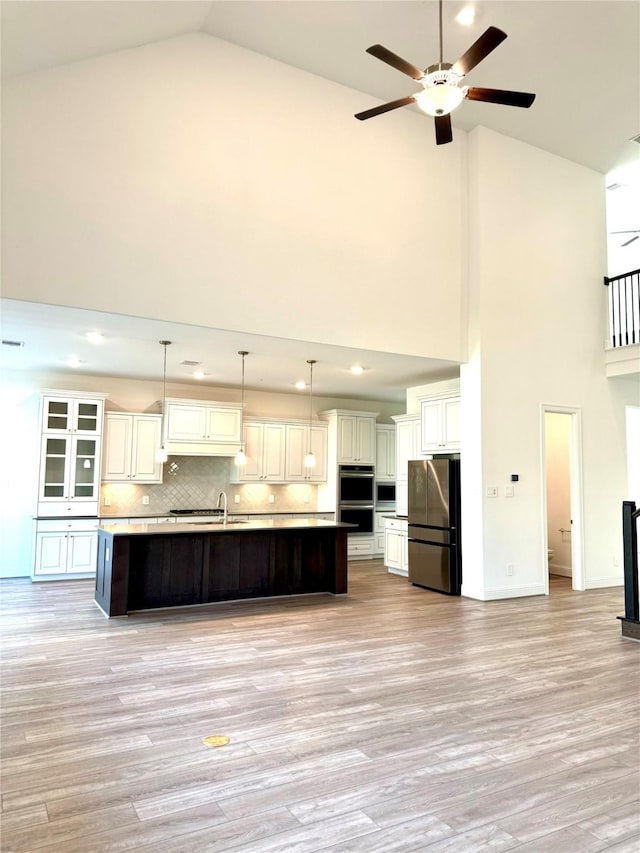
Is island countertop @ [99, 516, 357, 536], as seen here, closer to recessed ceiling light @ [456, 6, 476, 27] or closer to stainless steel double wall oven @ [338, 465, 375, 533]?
stainless steel double wall oven @ [338, 465, 375, 533]

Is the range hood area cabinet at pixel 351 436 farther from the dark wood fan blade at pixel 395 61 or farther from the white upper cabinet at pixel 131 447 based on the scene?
the dark wood fan blade at pixel 395 61

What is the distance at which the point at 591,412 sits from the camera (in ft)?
24.8

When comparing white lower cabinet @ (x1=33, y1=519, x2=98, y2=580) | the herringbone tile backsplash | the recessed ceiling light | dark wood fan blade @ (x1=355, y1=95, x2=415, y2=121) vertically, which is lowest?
white lower cabinet @ (x1=33, y1=519, x2=98, y2=580)

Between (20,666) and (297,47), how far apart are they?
5959 millimetres

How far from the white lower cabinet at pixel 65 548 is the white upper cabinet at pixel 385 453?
16.0ft

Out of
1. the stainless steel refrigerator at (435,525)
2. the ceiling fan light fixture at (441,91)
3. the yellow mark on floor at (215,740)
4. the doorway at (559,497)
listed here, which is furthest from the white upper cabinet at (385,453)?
the yellow mark on floor at (215,740)

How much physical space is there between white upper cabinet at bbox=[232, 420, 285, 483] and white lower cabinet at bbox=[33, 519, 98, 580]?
2.47 meters

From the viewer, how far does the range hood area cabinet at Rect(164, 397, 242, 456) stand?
864 cm

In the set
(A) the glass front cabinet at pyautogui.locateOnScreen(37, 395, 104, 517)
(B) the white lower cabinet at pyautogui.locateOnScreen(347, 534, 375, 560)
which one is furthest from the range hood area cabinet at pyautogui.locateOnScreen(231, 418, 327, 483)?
(A) the glass front cabinet at pyautogui.locateOnScreen(37, 395, 104, 517)

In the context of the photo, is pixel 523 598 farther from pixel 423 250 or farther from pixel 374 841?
pixel 374 841

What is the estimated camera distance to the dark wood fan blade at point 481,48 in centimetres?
331

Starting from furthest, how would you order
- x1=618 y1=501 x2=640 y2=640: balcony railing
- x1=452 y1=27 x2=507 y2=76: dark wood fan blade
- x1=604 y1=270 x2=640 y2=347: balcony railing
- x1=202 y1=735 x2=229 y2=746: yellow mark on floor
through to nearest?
1. x1=604 y1=270 x2=640 y2=347: balcony railing
2. x1=618 y1=501 x2=640 y2=640: balcony railing
3. x1=452 y1=27 x2=507 y2=76: dark wood fan blade
4. x1=202 y1=735 x2=229 y2=746: yellow mark on floor

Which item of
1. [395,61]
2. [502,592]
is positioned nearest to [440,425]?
[502,592]

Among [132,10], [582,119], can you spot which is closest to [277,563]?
[132,10]
